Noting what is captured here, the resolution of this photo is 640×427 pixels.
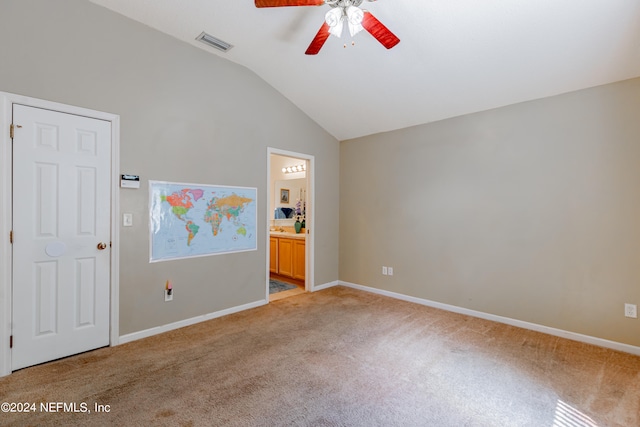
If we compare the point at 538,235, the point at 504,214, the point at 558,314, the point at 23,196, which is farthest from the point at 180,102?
the point at 558,314

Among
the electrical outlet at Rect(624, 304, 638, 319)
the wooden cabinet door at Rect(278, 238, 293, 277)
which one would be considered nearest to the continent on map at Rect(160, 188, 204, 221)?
the wooden cabinet door at Rect(278, 238, 293, 277)

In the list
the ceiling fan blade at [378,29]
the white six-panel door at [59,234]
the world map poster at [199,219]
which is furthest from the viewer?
the world map poster at [199,219]

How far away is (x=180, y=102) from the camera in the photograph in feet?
10.5

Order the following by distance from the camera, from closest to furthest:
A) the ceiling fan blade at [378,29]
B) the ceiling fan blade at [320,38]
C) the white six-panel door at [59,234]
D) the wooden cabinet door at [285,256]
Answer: the ceiling fan blade at [378,29] → the ceiling fan blade at [320,38] → the white six-panel door at [59,234] → the wooden cabinet door at [285,256]

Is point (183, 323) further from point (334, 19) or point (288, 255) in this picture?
point (334, 19)

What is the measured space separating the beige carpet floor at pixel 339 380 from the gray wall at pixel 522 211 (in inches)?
19.9

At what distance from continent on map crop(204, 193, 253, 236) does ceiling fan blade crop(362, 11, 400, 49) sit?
2.37 m

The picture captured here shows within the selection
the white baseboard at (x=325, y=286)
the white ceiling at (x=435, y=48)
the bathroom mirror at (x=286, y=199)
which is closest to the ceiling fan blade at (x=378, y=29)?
the white ceiling at (x=435, y=48)

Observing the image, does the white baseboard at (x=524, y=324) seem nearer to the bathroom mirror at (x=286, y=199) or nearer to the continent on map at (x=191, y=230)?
the bathroom mirror at (x=286, y=199)

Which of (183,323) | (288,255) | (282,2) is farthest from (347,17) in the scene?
(288,255)

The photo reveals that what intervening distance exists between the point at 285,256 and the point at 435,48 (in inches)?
152

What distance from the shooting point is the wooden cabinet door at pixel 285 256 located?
17.1 feet

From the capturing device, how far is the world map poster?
307cm

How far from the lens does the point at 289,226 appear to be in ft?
20.2
